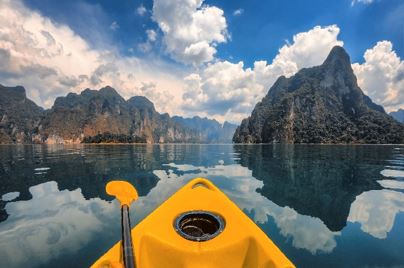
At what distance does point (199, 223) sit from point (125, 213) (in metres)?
1.69

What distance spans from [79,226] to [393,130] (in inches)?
7330

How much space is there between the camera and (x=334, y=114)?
192 meters

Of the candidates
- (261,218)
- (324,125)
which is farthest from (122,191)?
(324,125)

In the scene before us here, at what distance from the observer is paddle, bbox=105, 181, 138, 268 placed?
263cm

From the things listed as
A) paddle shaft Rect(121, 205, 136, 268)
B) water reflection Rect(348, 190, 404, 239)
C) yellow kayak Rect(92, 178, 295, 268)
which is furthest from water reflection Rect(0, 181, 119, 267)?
water reflection Rect(348, 190, 404, 239)

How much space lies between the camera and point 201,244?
3715mm

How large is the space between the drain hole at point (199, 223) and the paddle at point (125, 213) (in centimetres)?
114

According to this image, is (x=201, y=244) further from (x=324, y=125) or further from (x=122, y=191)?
(x=324, y=125)

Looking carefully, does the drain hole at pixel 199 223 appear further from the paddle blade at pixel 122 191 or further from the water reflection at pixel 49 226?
the water reflection at pixel 49 226

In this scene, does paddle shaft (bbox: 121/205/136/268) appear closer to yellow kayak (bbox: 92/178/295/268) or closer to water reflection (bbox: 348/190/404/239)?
yellow kayak (bbox: 92/178/295/268)

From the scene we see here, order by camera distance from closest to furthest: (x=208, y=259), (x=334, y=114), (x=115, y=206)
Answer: (x=208, y=259) → (x=115, y=206) → (x=334, y=114)

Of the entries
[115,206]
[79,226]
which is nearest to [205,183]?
[79,226]

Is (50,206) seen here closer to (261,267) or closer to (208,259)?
(208,259)

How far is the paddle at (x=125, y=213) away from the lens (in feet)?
8.61
